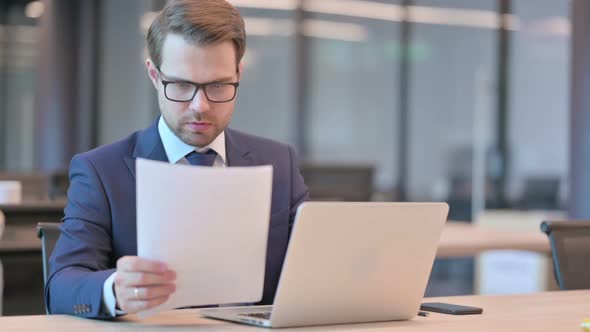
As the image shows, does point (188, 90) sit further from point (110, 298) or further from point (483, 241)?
point (483, 241)

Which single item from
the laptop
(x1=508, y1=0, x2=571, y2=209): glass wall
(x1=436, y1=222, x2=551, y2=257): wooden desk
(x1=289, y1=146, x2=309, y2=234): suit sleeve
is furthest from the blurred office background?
the laptop

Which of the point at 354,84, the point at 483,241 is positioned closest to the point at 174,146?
the point at 483,241

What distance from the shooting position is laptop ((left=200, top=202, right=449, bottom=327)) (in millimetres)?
1752

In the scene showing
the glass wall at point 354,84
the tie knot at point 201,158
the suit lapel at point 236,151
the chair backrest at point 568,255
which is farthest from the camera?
the glass wall at point 354,84

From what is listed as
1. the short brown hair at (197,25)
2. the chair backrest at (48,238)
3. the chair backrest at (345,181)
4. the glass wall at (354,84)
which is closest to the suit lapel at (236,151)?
the short brown hair at (197,25)

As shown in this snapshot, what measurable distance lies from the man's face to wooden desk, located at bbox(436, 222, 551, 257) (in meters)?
2.20

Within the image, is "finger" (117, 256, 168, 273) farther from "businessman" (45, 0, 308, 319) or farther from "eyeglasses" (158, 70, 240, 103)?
"eyeglasses" (158, 70, 240, 103)

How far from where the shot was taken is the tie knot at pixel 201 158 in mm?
2244

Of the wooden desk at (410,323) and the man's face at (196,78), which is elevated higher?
the man's face at (196,78)

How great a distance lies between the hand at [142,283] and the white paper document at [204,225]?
0.02m

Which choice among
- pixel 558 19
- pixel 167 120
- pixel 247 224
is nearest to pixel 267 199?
pixel 247 224

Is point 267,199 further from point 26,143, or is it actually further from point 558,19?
point 26,143

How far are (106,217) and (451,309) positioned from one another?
813 millimetres

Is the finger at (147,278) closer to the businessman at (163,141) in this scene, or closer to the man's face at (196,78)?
the businessman at (163,141)
